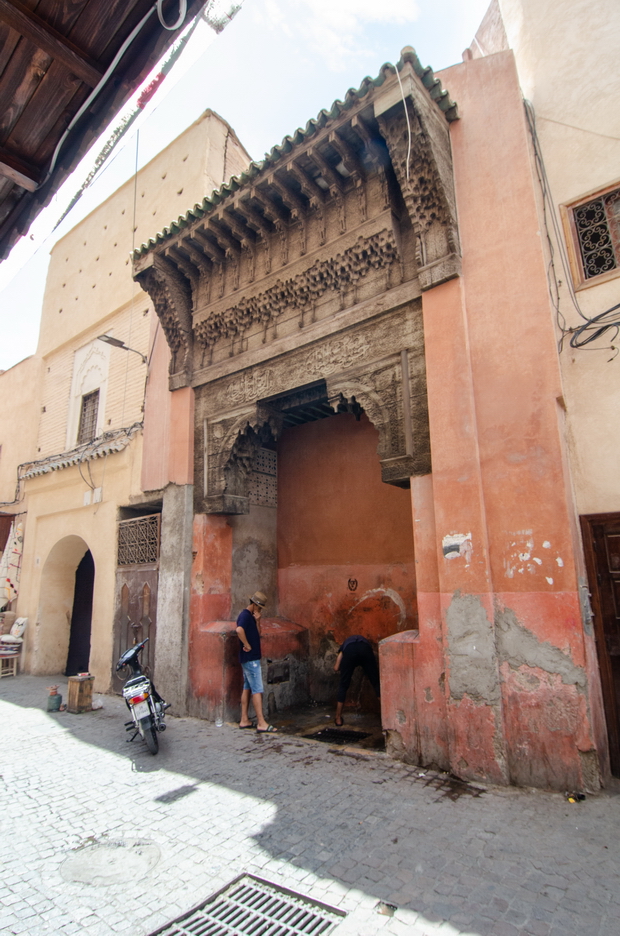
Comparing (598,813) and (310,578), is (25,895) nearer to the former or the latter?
(598,813)

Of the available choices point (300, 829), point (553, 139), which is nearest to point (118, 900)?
point (300, 829)

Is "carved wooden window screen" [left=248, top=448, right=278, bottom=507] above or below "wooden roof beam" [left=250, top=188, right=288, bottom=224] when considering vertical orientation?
below

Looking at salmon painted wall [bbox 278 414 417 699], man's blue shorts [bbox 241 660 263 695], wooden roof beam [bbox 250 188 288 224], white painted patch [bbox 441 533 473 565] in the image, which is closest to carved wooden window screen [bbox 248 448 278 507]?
salmon painted wall [bbox 278 414 417 699]

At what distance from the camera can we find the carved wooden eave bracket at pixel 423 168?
505 cm

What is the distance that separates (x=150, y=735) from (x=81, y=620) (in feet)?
22.8

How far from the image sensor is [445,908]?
265 centimetres

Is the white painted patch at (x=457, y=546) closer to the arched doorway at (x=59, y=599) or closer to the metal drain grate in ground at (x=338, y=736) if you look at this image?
the metal drain grate in ground at (x=338, y=736)

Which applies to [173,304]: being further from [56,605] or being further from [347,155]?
[56,605]

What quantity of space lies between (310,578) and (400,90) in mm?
6181

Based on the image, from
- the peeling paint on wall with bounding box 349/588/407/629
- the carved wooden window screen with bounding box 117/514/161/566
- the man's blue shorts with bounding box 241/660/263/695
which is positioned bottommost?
the man's blue shorts with bounding box 241/660/263/695

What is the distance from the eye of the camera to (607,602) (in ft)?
14.8

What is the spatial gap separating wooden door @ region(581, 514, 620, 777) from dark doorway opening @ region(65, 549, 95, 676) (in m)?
9.93

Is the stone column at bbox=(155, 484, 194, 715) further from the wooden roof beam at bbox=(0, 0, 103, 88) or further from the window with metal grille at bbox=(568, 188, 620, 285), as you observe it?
the wooden roof beam at bbox=(0, 0, 103, 88)

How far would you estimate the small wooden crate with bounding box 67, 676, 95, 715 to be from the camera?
24.2 ft
